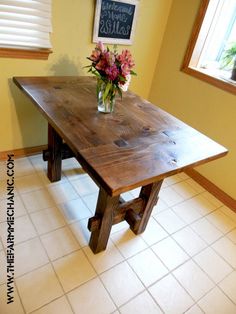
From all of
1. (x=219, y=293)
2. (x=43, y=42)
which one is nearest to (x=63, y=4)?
(x=43, y=42)

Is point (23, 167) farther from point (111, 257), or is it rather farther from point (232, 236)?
point (232, 236)

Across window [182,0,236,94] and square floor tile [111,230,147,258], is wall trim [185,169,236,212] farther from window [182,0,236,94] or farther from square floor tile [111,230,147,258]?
square floor tile [111,230,147,258]

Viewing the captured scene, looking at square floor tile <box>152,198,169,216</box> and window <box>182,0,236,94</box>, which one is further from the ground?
window <box>182,0,236,94</box>

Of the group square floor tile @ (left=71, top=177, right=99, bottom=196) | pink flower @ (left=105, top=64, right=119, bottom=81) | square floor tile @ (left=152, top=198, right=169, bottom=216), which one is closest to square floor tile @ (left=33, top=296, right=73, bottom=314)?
square floor tile @ (left=71, top=177, right=99, bottom=196)

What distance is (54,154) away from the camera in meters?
1.79

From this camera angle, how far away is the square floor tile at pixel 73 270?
133 centimetres

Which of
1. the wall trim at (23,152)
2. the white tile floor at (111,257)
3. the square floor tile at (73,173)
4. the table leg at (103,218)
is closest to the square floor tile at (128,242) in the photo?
the white tile floor at (111,257)

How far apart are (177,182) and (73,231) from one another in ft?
3.76

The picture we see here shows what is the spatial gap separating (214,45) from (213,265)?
1.89 m

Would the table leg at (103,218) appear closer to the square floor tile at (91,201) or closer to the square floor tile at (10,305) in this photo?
the square floor tile at (91,201)

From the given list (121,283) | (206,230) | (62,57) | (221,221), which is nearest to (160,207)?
(206,230)

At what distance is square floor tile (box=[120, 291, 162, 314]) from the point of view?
127 cm

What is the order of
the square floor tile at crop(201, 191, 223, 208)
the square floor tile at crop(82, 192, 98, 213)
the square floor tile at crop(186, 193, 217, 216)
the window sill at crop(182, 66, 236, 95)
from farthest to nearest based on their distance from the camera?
the square floor tile at crop(201, 191, 223, 208) < the square floor tile at crop(186, 193, 217, 216) < the window sill at crop(182, 66, 236, 95) < the square floor tile at crop(82, 192, 98, 213)

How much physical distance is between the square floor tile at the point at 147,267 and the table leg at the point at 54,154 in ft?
2.89
